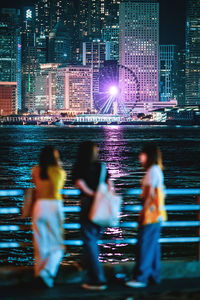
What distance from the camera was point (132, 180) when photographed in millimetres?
45219

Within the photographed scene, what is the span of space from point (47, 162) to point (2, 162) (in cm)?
5811

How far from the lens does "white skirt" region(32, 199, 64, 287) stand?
26.5 ft

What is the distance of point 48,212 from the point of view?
808 cm

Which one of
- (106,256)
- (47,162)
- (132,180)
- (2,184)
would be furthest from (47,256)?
(132,180)

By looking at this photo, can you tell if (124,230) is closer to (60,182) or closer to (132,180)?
(60,182)

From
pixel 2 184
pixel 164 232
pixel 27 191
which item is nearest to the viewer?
pixel 27 191

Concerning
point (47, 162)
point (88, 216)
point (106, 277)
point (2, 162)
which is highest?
point (47, 162)

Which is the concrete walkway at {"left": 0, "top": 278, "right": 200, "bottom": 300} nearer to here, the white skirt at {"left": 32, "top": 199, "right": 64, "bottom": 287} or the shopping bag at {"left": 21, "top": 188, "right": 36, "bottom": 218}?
the white skirt at {"left": 32, "top": 199, "right": 64, "bottom": 287}

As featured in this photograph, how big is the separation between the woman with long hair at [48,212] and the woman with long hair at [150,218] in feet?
3.47

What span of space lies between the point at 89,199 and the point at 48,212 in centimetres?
53

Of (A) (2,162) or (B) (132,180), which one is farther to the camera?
(A) (2,162)

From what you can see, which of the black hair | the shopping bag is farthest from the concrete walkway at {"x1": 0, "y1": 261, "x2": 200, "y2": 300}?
the black hair

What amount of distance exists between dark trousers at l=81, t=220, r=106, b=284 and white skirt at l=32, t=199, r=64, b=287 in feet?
1.04

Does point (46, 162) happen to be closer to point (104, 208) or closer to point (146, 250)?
point (104, 208)
